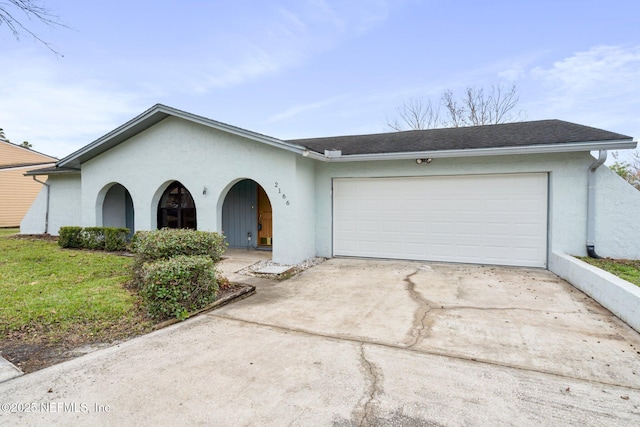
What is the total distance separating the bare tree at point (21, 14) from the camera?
16.0 ft

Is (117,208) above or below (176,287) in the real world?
above

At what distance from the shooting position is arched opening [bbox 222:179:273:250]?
10773 millimetres

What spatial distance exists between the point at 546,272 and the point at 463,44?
34.0ft

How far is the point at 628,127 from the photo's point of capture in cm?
1648

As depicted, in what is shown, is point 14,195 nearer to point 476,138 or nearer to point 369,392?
point 476,138

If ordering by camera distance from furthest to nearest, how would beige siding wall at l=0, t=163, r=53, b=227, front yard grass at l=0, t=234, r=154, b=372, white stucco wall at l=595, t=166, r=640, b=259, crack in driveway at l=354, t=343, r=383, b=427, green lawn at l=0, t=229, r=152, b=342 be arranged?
beige siding wall at l=0, t=163, r=53, b=227 < white stucco wall at l=595, t=166, r=640, b=259 < green lawn at l=0, t=229, r=152, b=342 < front yard grass at l=0, t=234, r=154, b=372 < crack in driveway at l=354, t=343, r=383, b=427

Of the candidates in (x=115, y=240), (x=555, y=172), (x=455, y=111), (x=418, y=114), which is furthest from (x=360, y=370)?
(x=455, y=111)

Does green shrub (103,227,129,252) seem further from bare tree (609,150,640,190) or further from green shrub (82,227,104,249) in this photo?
bare tree (609,150,640,190)

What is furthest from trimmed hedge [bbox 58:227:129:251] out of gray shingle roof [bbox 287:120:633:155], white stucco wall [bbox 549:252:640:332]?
white stucco wall [bbox 549:252:640:332]

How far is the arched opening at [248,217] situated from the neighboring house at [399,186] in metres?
0.04

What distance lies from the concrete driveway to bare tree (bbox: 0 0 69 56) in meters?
5.10

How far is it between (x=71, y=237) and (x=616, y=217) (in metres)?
14.7

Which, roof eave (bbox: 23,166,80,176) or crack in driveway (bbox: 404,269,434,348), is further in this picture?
roof eave (bbox: 23,166,80,176)

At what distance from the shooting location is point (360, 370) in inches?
126
